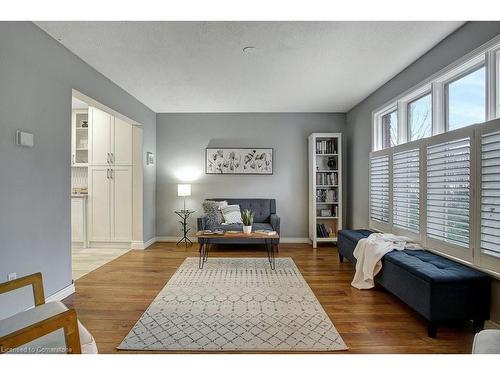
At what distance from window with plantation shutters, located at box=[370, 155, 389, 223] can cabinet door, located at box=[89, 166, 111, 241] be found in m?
4.52

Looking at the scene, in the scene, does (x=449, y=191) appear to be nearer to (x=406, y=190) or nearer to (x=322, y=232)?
(x=406, y=190)

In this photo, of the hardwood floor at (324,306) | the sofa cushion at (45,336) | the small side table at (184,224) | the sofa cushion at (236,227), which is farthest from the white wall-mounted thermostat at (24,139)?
the small side table at (184,224)

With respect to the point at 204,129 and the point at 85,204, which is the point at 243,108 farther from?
the point at 85,204

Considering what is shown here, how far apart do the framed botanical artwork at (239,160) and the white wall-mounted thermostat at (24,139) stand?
3232mm

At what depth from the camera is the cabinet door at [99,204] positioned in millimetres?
4840

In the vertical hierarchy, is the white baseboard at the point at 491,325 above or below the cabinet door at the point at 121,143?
below

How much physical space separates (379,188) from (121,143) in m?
4.41

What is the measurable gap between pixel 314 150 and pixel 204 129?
2.23 m

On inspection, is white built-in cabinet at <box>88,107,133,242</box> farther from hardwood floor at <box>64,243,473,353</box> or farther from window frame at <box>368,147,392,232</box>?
window frame at <box>368,147,392,232</box>

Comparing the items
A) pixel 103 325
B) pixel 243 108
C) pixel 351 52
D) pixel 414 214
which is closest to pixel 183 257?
pixel 103 325

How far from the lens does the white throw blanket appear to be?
9.24ft

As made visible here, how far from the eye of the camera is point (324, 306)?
2.54 m

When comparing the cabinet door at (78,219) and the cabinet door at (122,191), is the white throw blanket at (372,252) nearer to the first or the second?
the cabinet door at (122,191)
